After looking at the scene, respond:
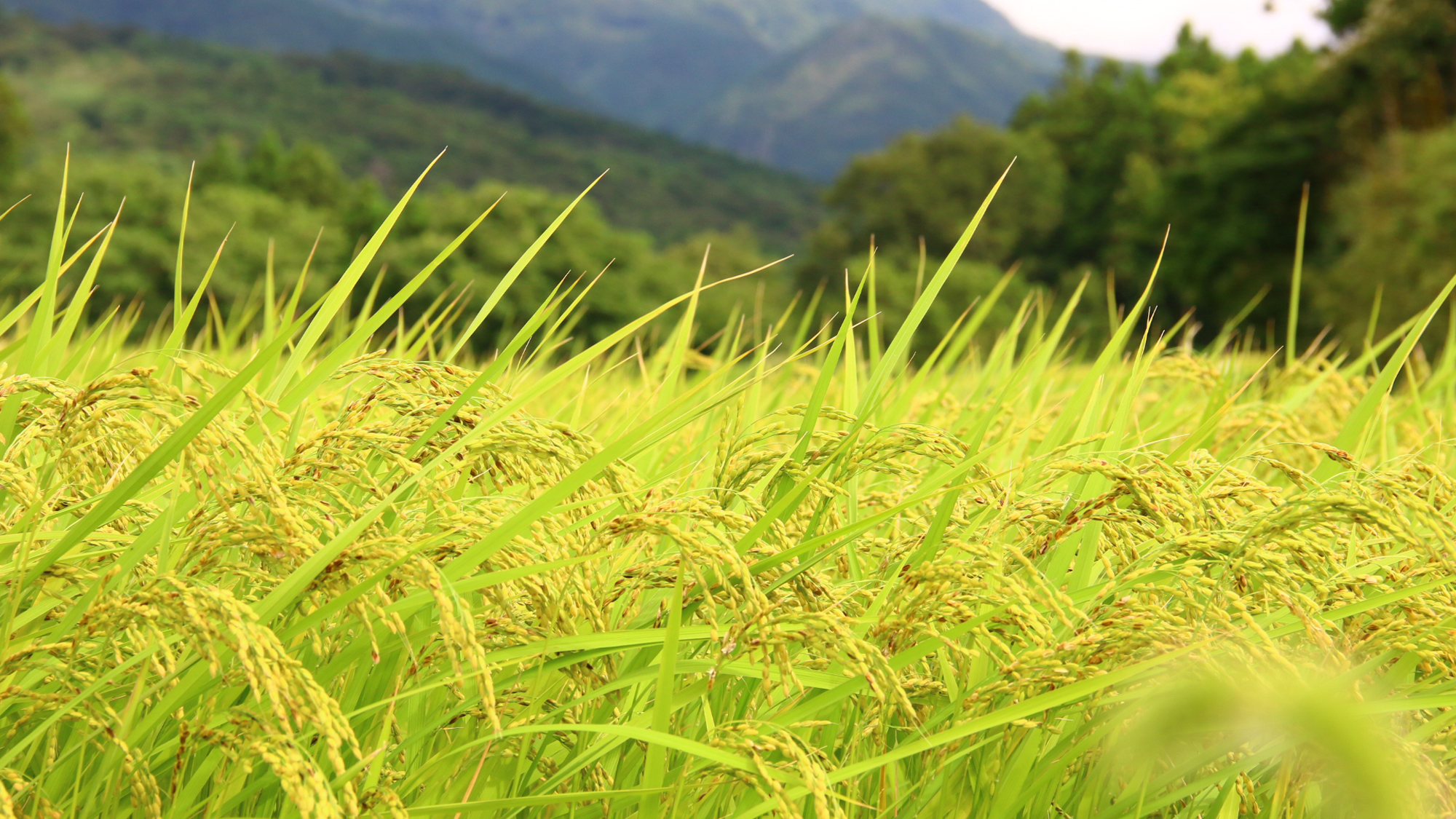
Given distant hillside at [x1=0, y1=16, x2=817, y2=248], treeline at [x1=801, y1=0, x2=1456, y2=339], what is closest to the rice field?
treeline at [x1=801, y1=0, x2=1456, y2=339]

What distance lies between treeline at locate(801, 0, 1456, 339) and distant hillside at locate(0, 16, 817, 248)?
3821 cm

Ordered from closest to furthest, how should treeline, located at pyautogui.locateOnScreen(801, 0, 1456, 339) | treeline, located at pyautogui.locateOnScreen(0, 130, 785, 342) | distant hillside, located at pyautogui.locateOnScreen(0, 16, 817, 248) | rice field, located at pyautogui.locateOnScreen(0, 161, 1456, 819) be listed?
rice field, located at pyautogui.locateOnScreen(0, 161, 1456, 819) → treeline, located at pyautogui.locateOnScreen(801, 0, 1456, 339) → treeline, located at pyautogui.locateOnScreen(0, 130, 785, 342) → distant hillside, located at pyautogui.locateOnScreen(0, 16, 817, 248)

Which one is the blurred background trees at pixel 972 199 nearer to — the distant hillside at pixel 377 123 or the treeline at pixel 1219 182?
the treeline at pixel 1219 182

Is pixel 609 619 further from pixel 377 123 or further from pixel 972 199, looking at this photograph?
pixel 377 123

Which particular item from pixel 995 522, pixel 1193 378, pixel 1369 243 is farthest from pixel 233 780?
pixel 1369 243

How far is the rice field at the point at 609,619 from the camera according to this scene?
3.75 feet

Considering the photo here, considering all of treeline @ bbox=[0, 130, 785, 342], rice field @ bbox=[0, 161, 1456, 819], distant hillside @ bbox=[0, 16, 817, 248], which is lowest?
distant hillside @ bbox=[0, 16, 817, 248]


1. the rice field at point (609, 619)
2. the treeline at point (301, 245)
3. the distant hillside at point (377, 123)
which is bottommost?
the distant hillside at point (377, 123)

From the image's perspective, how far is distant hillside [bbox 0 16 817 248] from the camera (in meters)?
84.4

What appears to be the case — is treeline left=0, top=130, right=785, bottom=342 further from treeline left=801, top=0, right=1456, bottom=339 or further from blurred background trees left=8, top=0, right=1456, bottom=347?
treeline left=801, top=0, right=1456, bottom=339

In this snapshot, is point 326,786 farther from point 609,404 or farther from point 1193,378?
point 1193,378

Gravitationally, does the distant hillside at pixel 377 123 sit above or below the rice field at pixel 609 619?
below

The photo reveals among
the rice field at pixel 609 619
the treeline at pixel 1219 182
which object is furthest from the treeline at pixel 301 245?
the rice field at pixel 609 619

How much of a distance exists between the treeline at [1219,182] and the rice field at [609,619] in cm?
167
